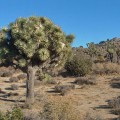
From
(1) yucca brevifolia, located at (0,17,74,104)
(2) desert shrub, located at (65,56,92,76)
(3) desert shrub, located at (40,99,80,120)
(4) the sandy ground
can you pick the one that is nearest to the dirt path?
(4) the sandy ground

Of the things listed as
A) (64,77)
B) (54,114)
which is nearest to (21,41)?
(54,114)

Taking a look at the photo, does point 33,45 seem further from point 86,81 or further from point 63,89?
point 86,81

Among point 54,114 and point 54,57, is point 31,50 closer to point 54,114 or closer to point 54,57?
point 54,57

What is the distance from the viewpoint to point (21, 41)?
806 inches

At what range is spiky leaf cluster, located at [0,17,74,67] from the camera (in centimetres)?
2039

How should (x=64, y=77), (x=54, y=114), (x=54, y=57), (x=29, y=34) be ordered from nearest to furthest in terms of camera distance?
(x=54, y=114), (x=29, y=34), (x=54, y=57), (x=64, y=77)

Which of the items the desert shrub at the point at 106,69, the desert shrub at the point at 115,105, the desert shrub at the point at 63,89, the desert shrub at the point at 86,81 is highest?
the desert shrub at the point at 106,69

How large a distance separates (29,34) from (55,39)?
1.54 metres

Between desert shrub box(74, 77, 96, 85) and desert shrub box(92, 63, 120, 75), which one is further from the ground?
desert shrub box(92, 63, 120, 75)

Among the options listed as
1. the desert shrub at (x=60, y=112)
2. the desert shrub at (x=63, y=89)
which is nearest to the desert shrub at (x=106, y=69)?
the desert shrub at (x=63, y=89)

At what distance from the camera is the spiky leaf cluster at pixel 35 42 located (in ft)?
66.9

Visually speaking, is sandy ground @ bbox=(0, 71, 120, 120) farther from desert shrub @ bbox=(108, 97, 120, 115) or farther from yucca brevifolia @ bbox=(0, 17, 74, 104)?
yucca brevifolia @ bbox=(0, 17, 74, 104)

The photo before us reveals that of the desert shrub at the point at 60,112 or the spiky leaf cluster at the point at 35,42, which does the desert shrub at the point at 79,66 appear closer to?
the spiky leaf cluster at the point at 35,42

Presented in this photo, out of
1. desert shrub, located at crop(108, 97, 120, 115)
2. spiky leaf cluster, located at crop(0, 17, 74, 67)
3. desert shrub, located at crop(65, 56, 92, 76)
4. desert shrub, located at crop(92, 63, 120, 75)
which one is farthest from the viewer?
desert shrub, located at crop(92, 63, 120, 75)
